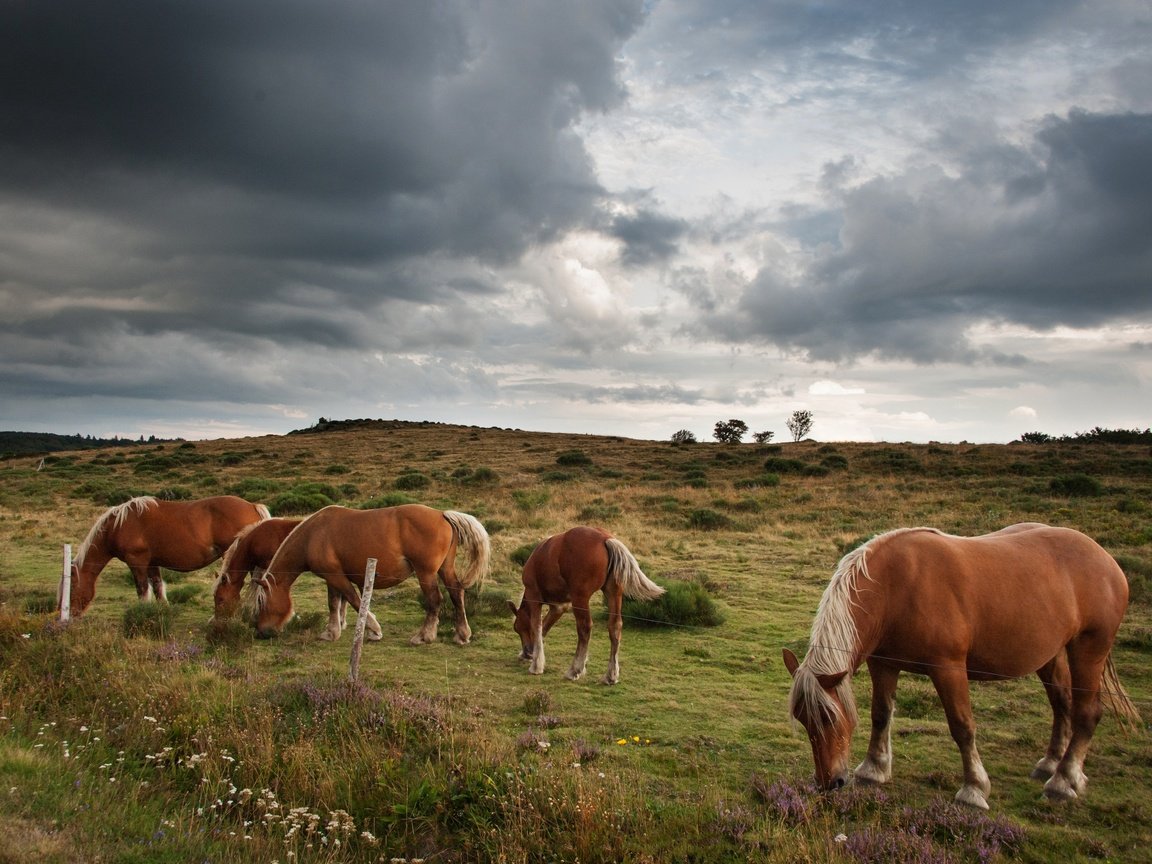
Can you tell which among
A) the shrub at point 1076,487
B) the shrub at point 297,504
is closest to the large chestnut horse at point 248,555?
the shrub at point 297,504

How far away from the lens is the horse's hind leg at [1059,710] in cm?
623

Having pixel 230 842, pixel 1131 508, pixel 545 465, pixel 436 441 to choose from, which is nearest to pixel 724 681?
pixel 230 842

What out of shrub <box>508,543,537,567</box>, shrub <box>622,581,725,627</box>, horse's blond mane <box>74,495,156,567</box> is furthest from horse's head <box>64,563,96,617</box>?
shrub <box>622,581,725,627</box>

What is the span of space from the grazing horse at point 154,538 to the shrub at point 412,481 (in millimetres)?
19832

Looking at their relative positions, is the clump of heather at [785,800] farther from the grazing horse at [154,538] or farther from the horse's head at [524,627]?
the grazing horse at [154,538]

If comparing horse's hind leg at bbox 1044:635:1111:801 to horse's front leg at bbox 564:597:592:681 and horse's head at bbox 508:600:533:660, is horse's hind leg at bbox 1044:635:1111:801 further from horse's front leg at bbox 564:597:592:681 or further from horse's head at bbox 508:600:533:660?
horse's head at bbox 508:600:533:660

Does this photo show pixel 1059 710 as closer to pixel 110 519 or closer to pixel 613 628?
pixel 613 628

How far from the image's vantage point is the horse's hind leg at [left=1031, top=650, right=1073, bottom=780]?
623 centimetres

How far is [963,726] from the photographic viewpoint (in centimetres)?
554

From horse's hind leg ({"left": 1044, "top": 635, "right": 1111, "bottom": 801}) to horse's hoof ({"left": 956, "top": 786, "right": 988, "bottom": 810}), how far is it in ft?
2.67

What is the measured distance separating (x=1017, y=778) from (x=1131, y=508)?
22.1 meters

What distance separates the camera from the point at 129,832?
16.2ft

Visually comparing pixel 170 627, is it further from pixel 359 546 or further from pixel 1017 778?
pixel 1017 778

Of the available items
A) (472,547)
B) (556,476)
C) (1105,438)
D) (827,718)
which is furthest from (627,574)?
(1105,438)
